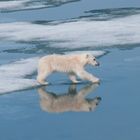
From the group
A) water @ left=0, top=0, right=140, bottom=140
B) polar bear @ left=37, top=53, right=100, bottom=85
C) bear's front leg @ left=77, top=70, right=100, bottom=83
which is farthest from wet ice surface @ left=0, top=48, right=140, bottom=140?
polar bear @ left=37, top=53, right=100, bottom=85

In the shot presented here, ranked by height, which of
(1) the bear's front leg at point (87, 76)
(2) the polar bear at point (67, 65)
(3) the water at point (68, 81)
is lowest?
(3) the water at point (68, 81)

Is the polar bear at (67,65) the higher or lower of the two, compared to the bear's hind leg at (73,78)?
higher

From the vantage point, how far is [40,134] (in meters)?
9.25

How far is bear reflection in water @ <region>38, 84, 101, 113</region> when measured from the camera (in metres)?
10.4

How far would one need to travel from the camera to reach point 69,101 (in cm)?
1082

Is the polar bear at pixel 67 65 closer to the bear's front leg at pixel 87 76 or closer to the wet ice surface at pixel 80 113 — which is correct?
the bear's front leg at pixel 87 76

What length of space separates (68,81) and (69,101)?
4.26 feet

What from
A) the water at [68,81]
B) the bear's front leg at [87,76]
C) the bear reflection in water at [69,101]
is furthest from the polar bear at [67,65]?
the bear reflection in water at [69,101]

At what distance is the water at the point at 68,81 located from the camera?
9492 millimetres

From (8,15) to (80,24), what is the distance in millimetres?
3628

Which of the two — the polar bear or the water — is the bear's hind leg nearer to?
the polar bear

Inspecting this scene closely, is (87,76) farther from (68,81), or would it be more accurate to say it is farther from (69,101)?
(69,101)

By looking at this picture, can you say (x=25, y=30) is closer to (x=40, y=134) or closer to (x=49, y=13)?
(x=49, y=13)

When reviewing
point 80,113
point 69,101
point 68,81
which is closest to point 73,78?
point 68,81
